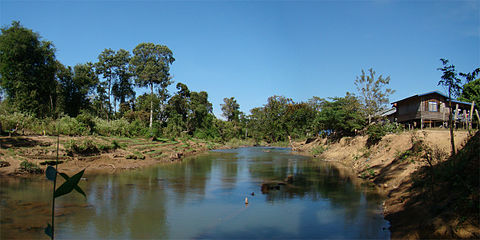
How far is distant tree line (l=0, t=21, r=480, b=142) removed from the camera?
2558cm

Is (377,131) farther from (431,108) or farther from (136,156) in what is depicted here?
(136,156)

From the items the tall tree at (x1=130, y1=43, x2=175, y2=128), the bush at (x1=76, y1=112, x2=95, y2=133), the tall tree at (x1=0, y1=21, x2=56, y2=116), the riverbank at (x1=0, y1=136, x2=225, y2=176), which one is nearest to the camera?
the riverbank at (x1=0, y1=136, x2=225, y2=176)

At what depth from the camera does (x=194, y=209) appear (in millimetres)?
11234

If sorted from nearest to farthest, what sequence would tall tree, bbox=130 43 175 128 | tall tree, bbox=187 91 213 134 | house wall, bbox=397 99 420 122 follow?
house wall, bbox=397 99 420 122
tall tree, bbox=130 43 175 128
tall tree, bbox=187 91 213 134

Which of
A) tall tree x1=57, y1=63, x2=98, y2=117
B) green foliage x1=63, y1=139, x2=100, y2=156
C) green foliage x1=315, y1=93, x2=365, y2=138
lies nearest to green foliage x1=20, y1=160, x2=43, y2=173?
green foliage x1=63, y1=139, x2=100, y2=156

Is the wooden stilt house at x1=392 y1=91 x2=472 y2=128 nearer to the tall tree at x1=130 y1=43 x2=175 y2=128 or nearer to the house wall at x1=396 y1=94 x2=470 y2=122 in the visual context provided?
the house wall at x1=396 y1=94 x2=470 y2=122

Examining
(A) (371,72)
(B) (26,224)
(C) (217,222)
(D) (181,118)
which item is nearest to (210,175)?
(C) (217,222)

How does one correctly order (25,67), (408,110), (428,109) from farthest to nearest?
1. (408,110)
2. (428,109)
3. (25,67)

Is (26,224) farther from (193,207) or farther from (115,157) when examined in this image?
(115,157)

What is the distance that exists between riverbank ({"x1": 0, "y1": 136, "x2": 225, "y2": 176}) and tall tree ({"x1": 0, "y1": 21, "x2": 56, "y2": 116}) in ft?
29.9

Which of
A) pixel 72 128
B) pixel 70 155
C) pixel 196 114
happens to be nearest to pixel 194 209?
pixel 70 155

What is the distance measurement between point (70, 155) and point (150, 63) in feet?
85.3

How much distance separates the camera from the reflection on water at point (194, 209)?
8.70m

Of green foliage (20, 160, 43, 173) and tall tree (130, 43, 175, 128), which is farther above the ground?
tall tree (130, 43, 175, 128)
